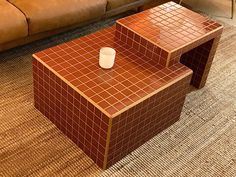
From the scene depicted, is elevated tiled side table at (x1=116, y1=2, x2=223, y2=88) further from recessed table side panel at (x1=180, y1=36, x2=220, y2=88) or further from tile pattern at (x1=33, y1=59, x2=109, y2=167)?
tile pattern at (x1=33, y1=59, x2=109, y2=167)

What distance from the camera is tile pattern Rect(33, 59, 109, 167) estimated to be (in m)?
1.56

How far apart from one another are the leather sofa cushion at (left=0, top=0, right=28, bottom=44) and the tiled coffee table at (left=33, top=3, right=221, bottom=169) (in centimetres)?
34

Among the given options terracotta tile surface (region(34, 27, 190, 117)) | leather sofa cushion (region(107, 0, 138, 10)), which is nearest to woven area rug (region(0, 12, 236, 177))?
terracotta tile surface (region(34, 27, 190, 117))

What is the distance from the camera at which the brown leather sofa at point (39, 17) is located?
6.62ft

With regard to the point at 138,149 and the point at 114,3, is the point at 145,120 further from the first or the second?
the point at 114,3

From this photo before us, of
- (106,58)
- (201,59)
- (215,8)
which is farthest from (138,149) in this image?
(215,8)

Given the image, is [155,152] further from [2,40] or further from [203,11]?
[203,11]

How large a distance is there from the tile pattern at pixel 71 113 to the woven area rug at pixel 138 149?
2.1 inches

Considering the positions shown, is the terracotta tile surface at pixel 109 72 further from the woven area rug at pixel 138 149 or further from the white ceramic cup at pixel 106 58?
the woven area rug at pixel 138 149

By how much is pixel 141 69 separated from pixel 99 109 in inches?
15.0

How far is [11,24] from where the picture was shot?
1997mm

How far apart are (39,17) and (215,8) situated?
6.37 ft

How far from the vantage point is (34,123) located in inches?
73.7

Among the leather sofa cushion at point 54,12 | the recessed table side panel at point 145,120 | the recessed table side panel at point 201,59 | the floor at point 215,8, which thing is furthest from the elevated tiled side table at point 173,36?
the floor at point 215,8
